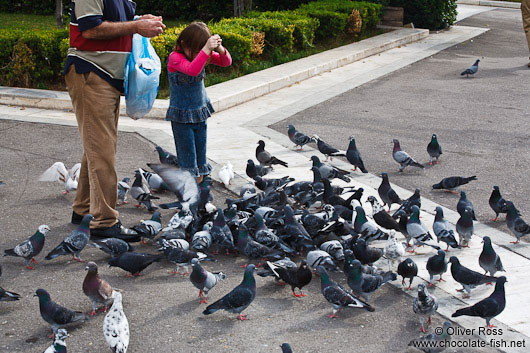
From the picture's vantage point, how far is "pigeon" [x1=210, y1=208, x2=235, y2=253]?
19.5 feet

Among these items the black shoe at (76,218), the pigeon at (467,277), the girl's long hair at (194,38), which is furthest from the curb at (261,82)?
the pigeon at (467,277)

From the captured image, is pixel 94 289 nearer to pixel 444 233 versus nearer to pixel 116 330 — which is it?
pixel 116 330

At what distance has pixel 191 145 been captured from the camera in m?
6.88

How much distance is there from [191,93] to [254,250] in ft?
6.43

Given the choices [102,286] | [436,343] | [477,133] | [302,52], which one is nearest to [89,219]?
[102,286]

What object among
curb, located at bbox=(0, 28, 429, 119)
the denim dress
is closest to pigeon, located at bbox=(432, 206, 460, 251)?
the denim dress

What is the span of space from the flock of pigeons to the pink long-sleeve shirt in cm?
100

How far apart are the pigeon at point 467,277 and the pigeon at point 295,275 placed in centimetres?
117

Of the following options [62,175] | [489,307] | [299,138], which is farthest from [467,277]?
[62,175]

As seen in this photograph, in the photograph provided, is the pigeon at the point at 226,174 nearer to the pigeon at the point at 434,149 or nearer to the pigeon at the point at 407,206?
the pigeon at the point at 407,206

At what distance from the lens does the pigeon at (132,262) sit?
215 inches

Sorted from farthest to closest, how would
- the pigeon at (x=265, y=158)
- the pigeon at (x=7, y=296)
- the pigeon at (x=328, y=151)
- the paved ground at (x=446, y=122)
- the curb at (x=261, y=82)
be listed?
1. the curb at (x=261, y=82)
2. the pigeon at (x=328, y=151)
3. the paved ground at (x=446, y=122)
4. the pigeon at (x=265, y=158)
5. the pigeon at (x=7, y=296)

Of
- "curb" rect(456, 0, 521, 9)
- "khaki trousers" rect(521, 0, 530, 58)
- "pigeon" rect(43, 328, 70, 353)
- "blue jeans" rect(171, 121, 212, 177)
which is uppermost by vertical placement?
"khaki trousers" rect(521, 0, 530, 58)

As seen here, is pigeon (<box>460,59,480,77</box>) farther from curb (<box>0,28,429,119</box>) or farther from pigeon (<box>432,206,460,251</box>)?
pigeon (<box>432,206,460,251</box>)
